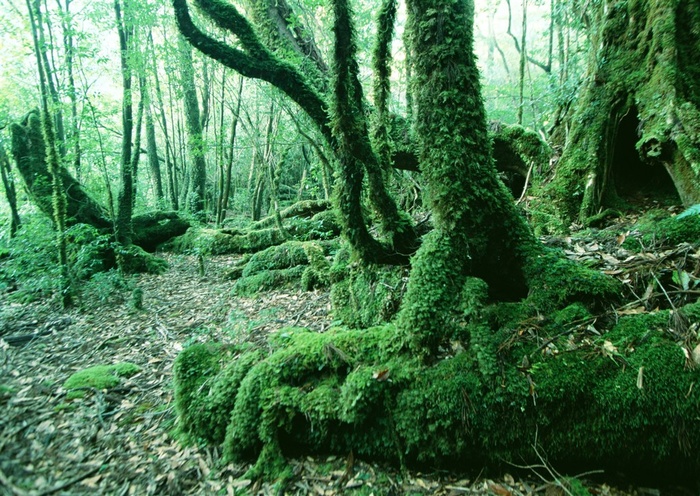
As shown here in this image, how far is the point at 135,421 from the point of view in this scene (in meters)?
4.12

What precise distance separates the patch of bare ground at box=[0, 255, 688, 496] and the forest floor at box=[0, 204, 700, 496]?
0.03 feet

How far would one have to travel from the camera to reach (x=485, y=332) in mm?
3172

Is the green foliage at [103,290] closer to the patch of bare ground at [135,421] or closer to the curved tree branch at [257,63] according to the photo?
the patch of bare ground at [135,421]

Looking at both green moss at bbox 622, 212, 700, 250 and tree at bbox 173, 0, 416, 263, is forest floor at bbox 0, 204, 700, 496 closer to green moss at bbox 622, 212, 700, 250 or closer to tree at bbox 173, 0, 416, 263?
green moss at bbox 622, 212, 700, 250

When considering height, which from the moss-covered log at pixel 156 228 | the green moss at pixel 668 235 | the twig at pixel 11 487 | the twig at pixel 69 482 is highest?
the moss-covered log at pixel 156 228

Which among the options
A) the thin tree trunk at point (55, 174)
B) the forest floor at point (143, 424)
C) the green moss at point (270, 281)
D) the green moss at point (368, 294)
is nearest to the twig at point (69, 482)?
the forest floor at point (143, 424)

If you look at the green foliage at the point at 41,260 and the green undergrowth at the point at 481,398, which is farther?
the green foliage at the point at 41,260

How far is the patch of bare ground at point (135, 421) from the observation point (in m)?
3.02

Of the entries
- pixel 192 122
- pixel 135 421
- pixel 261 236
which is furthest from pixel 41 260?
pixel 192 122

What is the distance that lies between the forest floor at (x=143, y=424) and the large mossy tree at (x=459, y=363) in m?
0.17

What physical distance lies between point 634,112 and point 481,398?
548cm

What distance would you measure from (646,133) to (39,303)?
12.6 m

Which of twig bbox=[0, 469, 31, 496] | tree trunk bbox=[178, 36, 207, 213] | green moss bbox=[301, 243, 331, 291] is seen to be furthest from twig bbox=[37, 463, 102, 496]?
tree trunk bbox=[178, 36, 207, 213]

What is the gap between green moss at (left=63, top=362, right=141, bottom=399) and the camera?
4.72m
